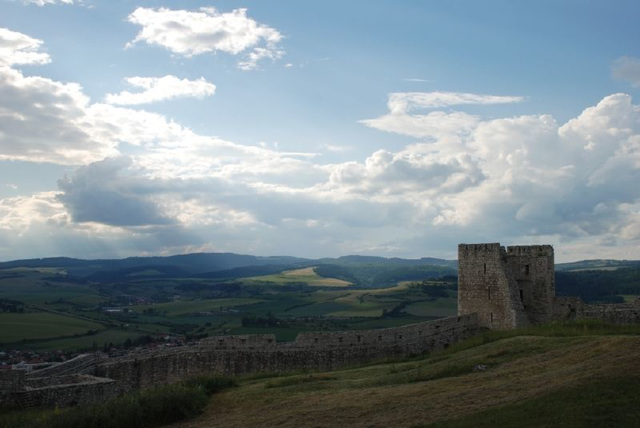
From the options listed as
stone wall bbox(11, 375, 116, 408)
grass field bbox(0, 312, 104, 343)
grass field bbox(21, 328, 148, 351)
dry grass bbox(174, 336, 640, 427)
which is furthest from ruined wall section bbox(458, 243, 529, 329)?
grass field bbox(0, 312, 104, 343)

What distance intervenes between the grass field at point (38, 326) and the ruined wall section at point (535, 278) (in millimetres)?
68279

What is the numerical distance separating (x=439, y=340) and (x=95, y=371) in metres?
16.8

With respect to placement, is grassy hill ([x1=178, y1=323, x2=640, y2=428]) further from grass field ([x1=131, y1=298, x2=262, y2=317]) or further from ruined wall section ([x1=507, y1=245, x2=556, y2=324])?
grass field ([x1=131, y1=298, x2=262, y2=317])

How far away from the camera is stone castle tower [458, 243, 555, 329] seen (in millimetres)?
29984

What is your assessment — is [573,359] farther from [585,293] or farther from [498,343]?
[585,293]

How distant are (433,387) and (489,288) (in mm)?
14172

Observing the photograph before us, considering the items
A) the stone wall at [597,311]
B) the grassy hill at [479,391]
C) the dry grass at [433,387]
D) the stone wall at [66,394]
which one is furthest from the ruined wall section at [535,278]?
the stone wall at [66,394]

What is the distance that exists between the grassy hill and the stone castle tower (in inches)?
210

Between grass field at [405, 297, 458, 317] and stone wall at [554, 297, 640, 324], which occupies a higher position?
stone wall at [554, 297, 640, 324]

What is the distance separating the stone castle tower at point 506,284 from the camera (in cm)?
2998

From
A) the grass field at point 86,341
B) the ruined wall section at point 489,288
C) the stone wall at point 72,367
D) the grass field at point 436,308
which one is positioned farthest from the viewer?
the grass field at point 436,308

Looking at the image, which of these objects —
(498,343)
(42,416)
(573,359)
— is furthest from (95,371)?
(573,359)

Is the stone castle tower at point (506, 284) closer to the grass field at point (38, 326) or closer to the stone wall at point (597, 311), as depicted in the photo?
the stone wall at point (597, 311)

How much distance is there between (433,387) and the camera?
17828 millimetres
